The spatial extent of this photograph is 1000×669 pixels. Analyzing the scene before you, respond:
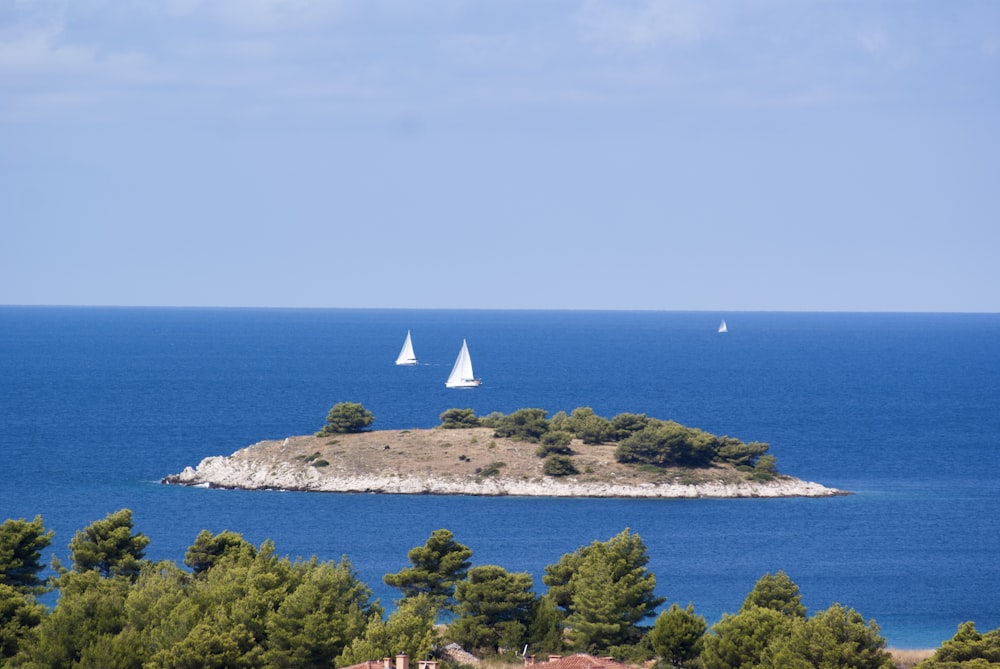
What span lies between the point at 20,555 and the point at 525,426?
55.5 m

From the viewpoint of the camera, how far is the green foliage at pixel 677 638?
49844mm

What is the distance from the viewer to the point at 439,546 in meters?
58.0

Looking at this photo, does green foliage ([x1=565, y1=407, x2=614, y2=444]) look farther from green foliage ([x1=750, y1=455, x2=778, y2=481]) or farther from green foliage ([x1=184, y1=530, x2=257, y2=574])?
green foliage ([x1=184, y1=530, x2=257, y2=574])

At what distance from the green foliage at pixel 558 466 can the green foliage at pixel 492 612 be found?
157 feet

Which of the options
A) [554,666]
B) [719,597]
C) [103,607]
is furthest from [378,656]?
[719,597]

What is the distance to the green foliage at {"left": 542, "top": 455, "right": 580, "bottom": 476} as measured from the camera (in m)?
103

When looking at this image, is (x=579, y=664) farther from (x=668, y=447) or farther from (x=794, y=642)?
(x=668, y=447)

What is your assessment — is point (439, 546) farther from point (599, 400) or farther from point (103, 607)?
point (599, 400)

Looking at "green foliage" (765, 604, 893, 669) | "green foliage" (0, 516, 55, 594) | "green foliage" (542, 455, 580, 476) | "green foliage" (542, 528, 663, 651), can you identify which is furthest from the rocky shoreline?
"green foliage" (765, 604, 893, 669)

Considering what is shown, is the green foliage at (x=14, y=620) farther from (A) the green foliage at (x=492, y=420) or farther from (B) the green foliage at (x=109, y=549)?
(A) the green foliage at (x=492, y=420)

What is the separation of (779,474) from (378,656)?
67.2m

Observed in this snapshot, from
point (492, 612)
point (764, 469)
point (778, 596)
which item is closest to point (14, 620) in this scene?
point (492, 612)

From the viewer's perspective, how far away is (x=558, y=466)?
10306cm

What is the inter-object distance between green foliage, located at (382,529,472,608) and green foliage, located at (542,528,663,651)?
4.03 metres
